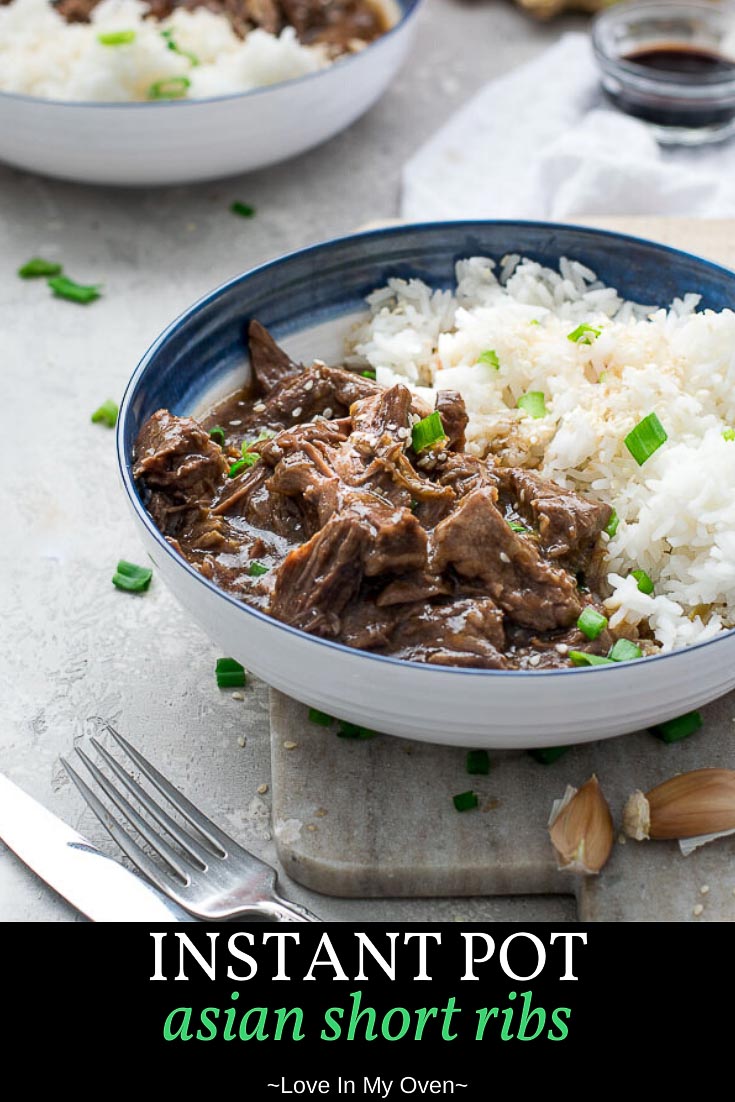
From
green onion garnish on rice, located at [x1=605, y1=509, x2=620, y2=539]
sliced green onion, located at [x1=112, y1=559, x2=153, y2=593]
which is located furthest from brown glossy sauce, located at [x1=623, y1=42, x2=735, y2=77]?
sliced green onion, located at [x1=112, y1=559, x2=153, y2=593]

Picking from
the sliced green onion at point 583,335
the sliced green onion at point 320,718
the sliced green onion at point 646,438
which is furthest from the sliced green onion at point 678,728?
the sliced green onion at point 583,335

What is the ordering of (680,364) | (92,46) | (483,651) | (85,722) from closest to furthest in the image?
(483,651) → (85,722) → (680,364) → (92,46)

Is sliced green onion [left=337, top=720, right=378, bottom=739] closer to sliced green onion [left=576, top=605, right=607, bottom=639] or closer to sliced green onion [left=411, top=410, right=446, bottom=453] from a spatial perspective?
sliced green onion [left=576, top=605, right=607, bottom=639]

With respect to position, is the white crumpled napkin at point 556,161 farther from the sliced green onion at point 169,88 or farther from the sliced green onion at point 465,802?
the sliced green onion at point 465,802
